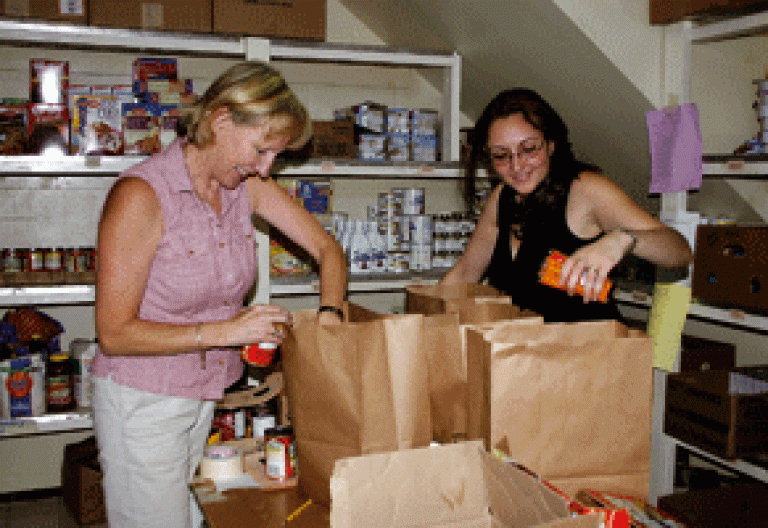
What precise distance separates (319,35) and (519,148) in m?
1.58

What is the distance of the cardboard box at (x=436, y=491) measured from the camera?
906 millimetres

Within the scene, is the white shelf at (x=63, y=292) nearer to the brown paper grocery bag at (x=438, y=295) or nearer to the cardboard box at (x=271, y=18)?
the cardboard box at (x=271, y=18)

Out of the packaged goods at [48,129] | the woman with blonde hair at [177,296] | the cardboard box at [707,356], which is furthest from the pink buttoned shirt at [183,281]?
the cardboard box at [707,356]

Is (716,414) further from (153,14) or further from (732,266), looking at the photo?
(153,14)

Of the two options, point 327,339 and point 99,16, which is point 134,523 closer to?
point 327,339

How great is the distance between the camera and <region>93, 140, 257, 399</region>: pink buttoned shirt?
148 centimetres

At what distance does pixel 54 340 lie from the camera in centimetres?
334

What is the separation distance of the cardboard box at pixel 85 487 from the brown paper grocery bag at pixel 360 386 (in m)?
2.23

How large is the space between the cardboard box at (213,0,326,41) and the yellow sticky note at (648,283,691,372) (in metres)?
1.79

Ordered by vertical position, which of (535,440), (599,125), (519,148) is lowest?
(535,440)

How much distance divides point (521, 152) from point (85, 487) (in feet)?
8.20

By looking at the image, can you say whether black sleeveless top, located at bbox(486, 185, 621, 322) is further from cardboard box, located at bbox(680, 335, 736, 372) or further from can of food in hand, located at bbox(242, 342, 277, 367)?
cardboard box, located at bbox(680, 335, 736, 372)

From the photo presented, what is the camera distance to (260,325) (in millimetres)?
1379

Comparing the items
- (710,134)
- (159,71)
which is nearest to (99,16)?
(159,71)
